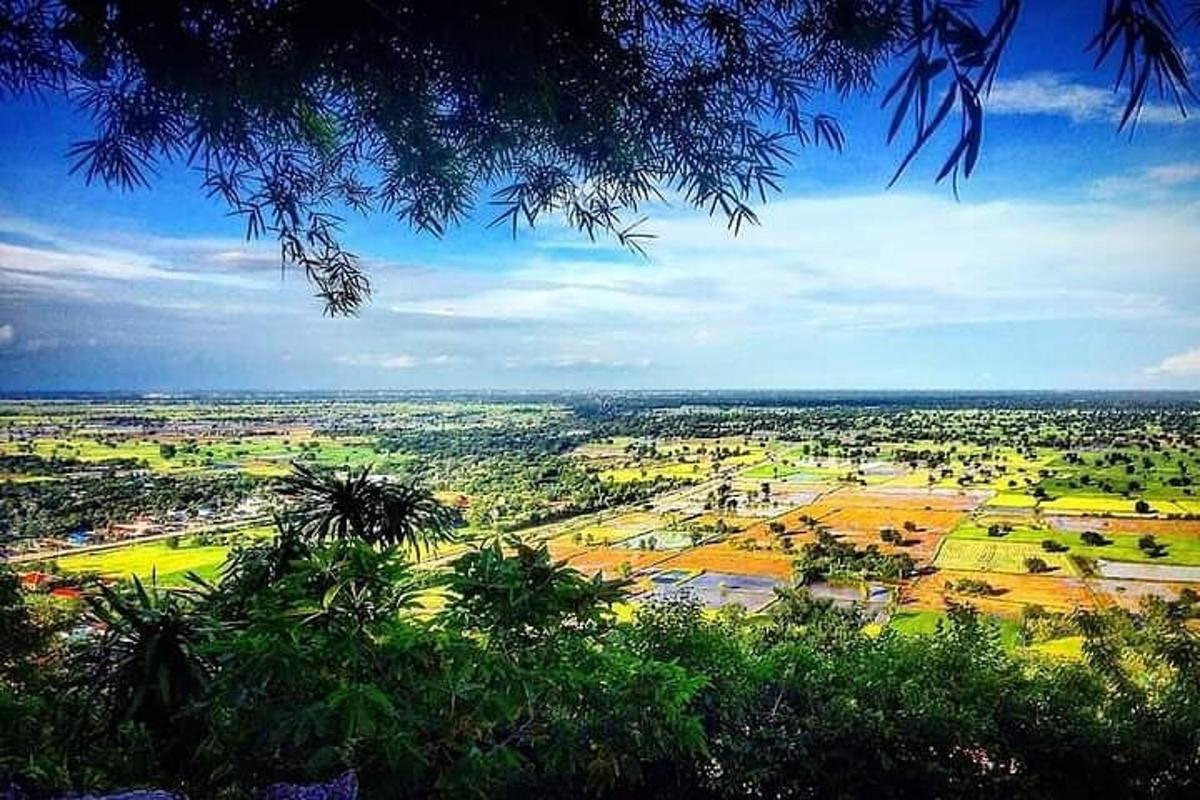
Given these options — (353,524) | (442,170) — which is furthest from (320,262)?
(353,524)

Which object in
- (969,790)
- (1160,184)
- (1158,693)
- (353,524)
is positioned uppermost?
(1160,184)

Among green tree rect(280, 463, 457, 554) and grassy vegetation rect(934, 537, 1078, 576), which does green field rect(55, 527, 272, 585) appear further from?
grassy vegetation rect(934, 537, 1078, 576)

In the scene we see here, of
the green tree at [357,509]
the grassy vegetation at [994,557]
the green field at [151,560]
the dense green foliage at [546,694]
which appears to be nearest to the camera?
the dense green foliage at [546,694]

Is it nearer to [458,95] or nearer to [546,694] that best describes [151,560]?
[546,694]

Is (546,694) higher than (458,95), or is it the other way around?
(458,95)

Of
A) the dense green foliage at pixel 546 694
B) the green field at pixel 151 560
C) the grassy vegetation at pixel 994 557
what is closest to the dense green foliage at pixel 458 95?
the dense green foliage at pixel 546 694

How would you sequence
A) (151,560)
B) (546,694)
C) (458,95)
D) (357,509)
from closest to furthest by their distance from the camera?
(458,95)
(546,694)
(357,509)
(151,560)

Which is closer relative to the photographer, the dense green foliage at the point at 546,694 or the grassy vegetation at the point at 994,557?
the dense green foliage at the point at 546,694

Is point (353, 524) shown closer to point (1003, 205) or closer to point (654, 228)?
point (654, 228)

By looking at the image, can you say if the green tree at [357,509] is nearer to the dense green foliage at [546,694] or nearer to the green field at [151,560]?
the dense green foliage at [546,694]

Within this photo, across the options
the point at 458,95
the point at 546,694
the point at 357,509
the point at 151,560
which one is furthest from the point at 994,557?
the point at 151,560

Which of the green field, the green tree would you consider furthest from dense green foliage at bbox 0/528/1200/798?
the green field
